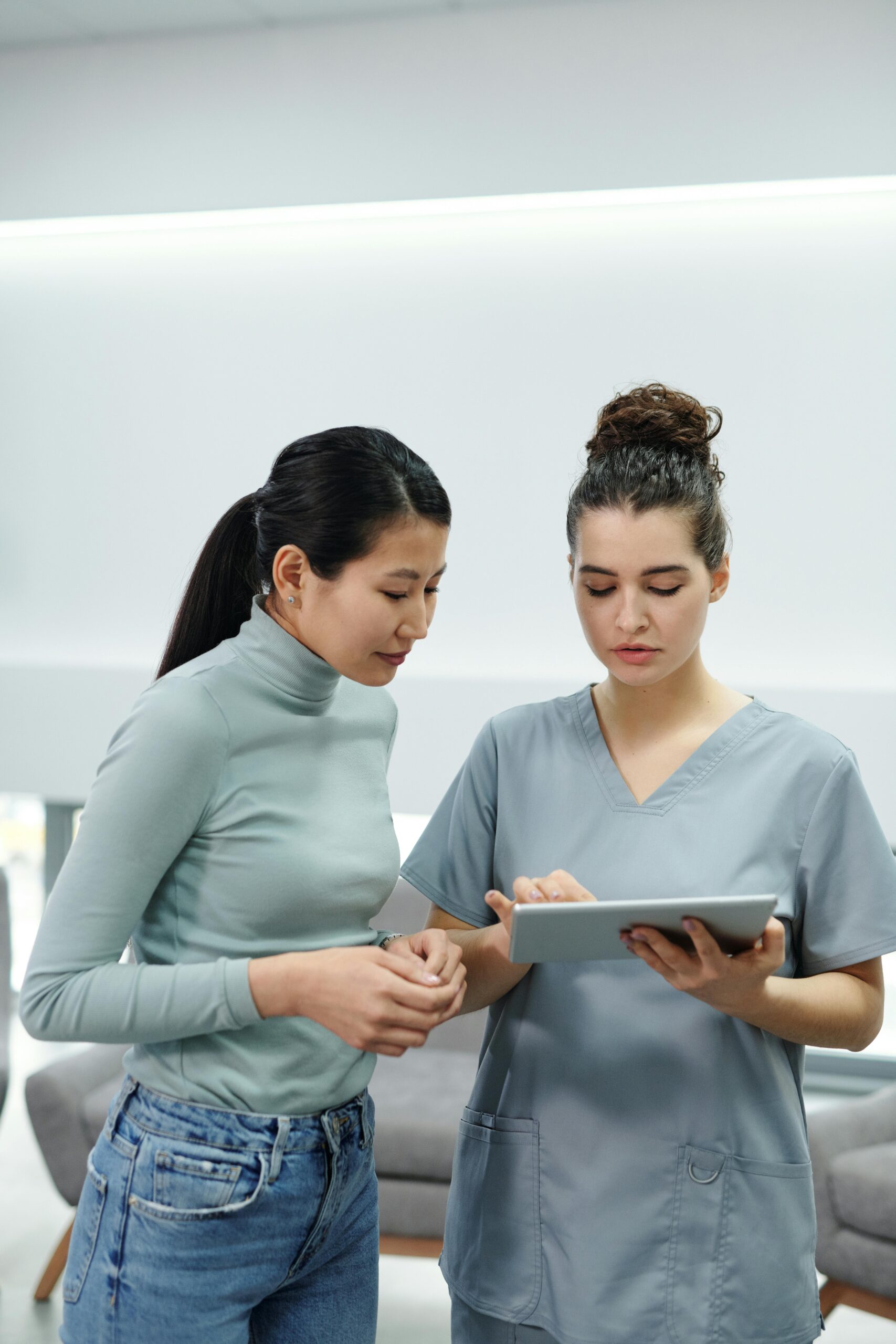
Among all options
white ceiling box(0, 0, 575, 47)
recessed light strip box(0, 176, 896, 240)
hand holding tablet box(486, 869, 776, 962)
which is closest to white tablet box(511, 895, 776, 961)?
hand holding tablet box(486, 869, 776, 962)

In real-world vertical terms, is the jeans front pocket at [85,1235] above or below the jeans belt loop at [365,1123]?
below

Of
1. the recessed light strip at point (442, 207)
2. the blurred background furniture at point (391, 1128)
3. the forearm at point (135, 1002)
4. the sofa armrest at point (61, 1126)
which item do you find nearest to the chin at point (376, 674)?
the forearm at point (135, 1002)

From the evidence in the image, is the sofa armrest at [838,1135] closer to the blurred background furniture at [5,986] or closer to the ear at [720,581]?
the ear at [720,581]

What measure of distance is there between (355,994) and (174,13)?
11.3 ft

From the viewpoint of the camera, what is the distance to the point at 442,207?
356cm

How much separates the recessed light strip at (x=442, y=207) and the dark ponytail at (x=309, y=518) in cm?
244

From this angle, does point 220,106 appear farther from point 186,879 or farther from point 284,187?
point 186,879

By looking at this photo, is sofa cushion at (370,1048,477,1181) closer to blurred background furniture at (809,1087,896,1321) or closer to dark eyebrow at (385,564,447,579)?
blurred background furniture at (809,1087,896,1321)

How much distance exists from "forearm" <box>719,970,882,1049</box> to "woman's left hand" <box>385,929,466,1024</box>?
10.4 inches

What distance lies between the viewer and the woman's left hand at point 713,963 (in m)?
1.08

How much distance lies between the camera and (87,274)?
397 cm

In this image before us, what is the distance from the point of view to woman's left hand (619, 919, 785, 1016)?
3.55 feet

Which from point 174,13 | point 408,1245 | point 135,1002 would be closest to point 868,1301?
point 408,1245

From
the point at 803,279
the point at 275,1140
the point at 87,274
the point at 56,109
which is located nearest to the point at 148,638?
the point at 87,274
